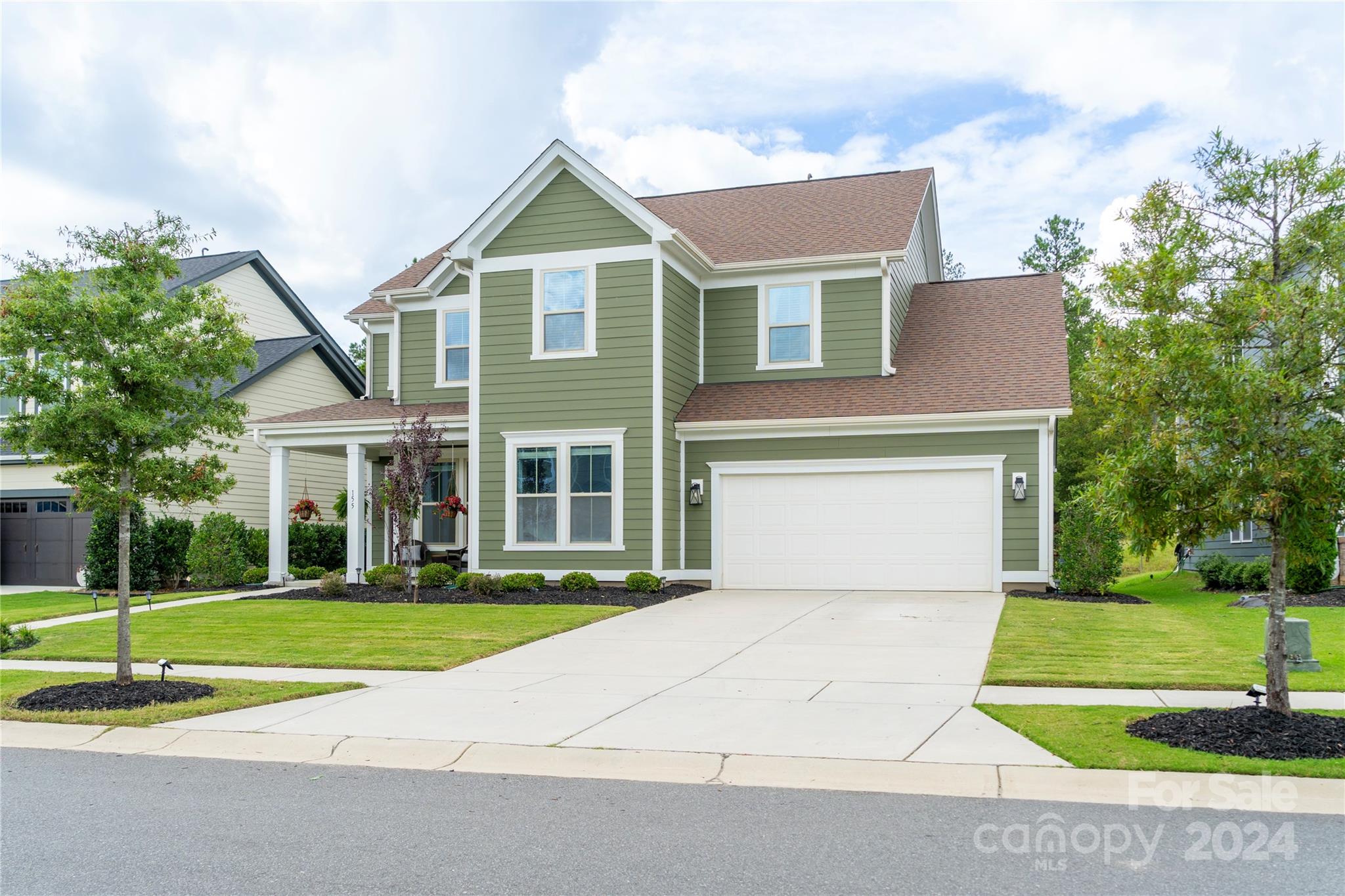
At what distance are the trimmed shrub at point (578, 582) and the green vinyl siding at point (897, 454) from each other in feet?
6.91

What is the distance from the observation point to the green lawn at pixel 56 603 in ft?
56.7

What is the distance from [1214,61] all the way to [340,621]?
14.0 meters

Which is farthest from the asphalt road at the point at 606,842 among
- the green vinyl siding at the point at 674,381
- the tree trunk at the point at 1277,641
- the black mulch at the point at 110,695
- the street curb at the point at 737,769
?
the green vinyl siding at the point at 674,381

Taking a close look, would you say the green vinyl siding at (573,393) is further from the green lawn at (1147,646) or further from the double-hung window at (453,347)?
the green lawn at (1147,646)

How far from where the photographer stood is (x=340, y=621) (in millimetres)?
14742

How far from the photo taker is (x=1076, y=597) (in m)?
16.9

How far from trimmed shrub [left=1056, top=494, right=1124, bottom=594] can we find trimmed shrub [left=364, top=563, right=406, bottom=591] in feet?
36.2

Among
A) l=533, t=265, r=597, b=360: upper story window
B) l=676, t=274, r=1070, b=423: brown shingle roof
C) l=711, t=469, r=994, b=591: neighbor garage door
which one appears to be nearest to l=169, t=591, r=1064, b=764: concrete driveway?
l=711, t=469, r=994, b=591: neighbor garage door

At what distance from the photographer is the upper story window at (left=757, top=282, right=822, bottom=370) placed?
19672mm

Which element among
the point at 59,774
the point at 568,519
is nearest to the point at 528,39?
the point at 568,519

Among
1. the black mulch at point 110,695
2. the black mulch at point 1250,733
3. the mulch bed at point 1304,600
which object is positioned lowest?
the mulch bed at point 1304,600

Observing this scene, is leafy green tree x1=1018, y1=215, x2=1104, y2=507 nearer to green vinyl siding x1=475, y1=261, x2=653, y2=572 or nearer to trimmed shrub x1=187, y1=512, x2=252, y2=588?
green vinyl siding x1=475, y1=261, x2=653, y2=572

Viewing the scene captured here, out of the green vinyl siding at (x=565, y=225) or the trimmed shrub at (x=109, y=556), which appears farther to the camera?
the trimmed shrub at (x=109, y=556)

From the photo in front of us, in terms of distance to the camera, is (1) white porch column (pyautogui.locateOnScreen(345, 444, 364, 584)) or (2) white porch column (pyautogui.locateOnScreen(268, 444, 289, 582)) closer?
(1) white porch column (pyautogui.locateOnScreen(345, 444, 364, 584))
